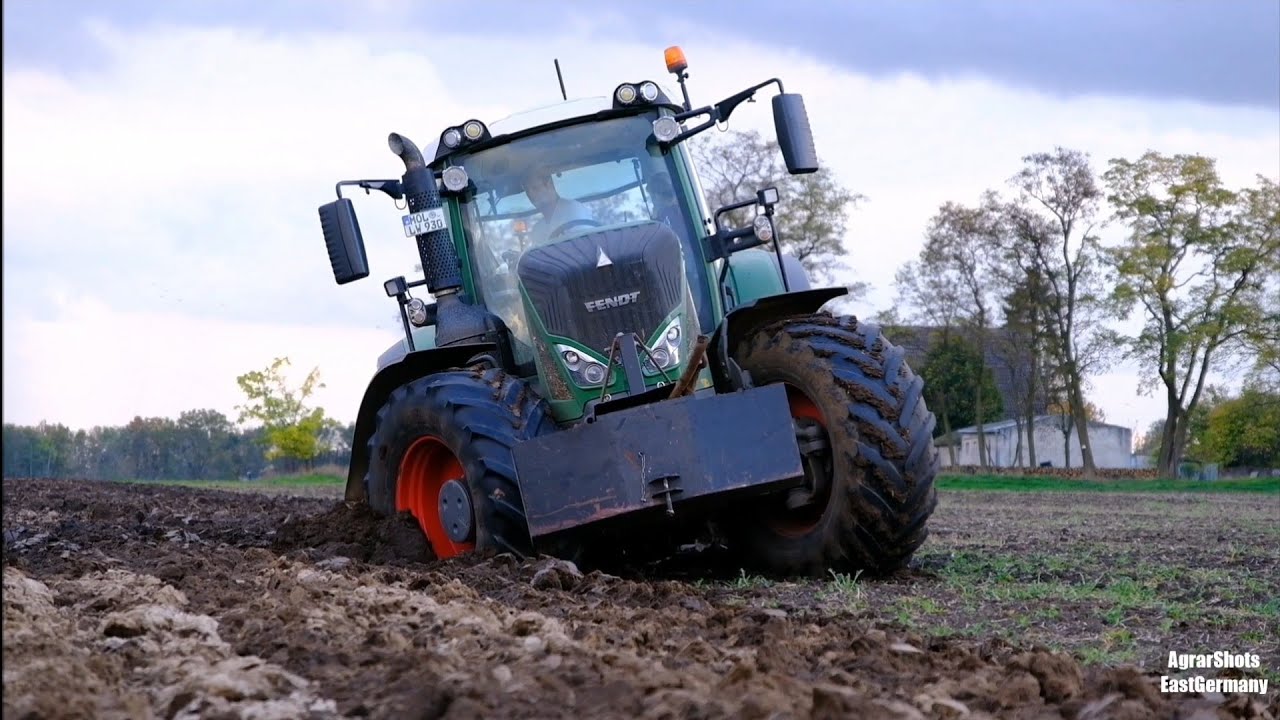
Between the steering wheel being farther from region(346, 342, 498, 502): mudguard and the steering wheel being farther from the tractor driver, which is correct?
region(346, 342, 498, 502): mudguard

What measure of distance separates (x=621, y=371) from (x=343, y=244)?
5.50 ft

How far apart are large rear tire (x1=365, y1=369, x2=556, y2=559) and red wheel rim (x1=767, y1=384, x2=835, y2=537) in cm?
122

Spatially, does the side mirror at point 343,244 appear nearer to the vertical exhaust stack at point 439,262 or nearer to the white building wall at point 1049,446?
the vertical exhaust stack at point 439,262

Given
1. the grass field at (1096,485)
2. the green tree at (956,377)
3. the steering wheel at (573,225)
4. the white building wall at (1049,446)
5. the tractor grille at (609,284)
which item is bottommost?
the white building wall at (1049,446)

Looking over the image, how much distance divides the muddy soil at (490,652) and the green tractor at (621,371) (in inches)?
16.6

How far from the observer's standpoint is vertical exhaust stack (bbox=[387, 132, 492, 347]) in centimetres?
838

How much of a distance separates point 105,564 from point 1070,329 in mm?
42074

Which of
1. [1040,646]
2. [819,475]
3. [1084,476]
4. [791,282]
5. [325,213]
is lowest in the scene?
[1084,476]

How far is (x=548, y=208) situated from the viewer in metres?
8.37

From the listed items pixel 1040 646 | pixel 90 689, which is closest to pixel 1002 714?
pixel 1040 646

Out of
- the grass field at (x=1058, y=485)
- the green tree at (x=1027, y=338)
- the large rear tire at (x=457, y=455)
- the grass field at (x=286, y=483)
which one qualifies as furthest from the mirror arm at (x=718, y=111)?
the green tree at (x=1027, y=338)

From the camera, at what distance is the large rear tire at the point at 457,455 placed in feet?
24.5

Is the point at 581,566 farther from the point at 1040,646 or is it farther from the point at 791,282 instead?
the point at 1040,646

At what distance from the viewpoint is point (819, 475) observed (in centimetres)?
761
